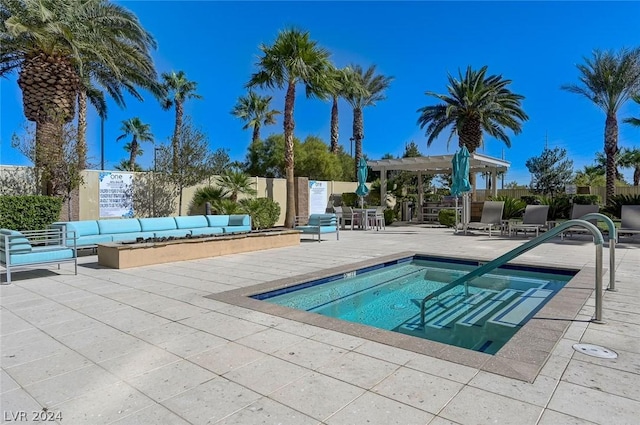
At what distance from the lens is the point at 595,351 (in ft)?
10.6

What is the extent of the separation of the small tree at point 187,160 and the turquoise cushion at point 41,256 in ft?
26.2

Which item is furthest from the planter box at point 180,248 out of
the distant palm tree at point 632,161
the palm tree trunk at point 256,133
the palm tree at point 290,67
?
the distant palm tree at point 632,161

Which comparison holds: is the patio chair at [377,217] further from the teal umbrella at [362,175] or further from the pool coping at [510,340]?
the pool coping at [510,340]

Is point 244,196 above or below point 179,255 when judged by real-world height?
above

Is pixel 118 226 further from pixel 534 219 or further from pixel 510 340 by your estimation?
pixel 534 219

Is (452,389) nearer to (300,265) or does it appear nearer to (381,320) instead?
(381,320)

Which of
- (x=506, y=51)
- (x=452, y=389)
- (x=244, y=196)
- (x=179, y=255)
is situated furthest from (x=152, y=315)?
(x=506, y=51)

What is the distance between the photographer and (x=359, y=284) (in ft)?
21.8

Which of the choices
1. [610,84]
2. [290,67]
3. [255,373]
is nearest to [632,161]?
[610,84]

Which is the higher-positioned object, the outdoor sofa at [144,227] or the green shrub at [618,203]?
the green shrub at [618,203]

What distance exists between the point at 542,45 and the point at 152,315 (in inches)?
677

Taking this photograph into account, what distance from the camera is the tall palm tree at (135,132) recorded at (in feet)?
126

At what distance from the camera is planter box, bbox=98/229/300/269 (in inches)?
290

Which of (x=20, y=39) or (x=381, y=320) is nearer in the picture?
(x=381, y=320)
